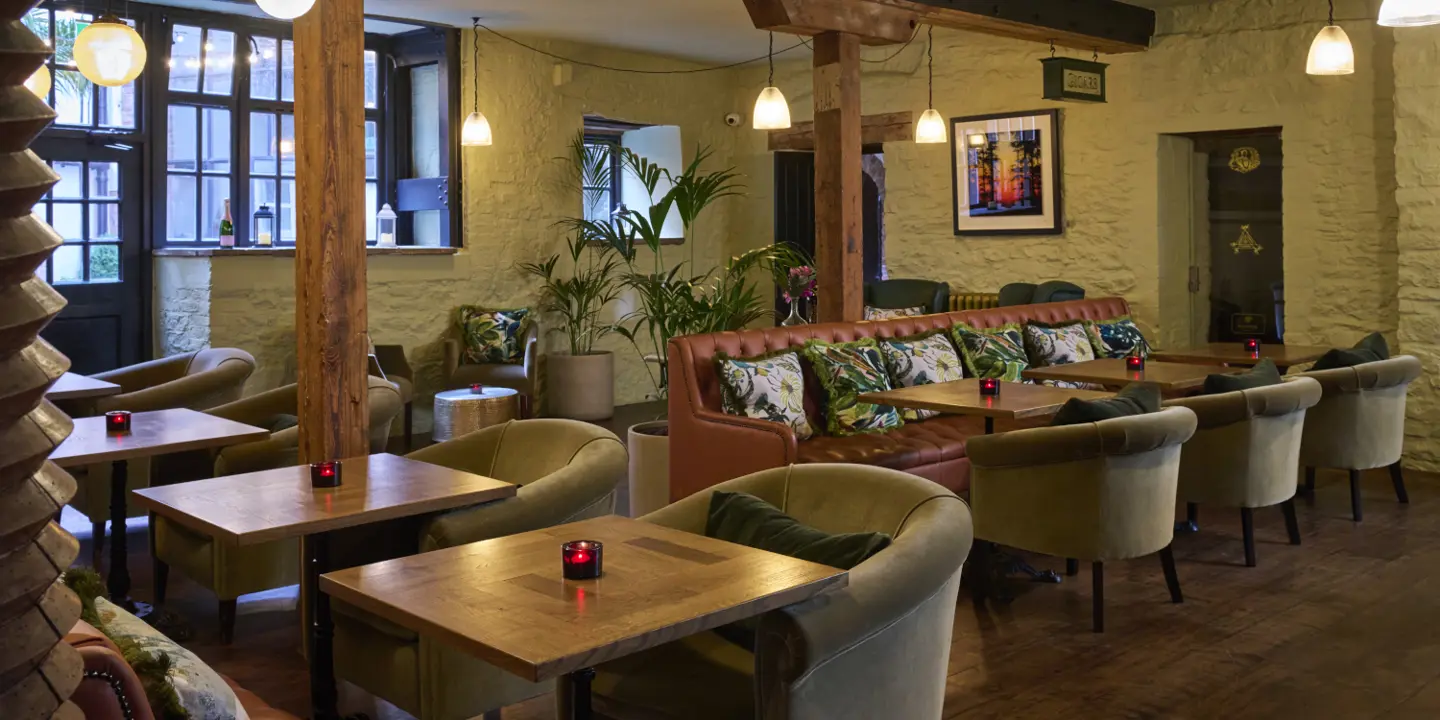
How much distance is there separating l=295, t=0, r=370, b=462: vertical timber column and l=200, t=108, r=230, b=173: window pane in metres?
4.67

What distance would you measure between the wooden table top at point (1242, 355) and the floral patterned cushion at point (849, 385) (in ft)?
6.48

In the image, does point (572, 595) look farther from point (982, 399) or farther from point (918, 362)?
point (918, 362)

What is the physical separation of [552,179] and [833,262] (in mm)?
3427

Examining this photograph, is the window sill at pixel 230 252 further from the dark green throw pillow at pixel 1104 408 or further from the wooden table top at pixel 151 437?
the dark green throw pillow at pixel 1104 408

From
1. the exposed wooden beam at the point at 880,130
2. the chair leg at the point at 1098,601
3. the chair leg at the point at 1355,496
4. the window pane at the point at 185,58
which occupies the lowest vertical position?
the chair leg at the point at 1098,601

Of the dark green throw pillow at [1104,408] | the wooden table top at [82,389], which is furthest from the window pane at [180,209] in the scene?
the dark green throw pillow at [1104,408]

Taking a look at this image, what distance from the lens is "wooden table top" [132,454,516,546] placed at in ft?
9.02

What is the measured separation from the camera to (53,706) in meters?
0.44

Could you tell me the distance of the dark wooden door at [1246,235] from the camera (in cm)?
759

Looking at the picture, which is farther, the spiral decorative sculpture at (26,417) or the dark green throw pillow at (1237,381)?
the dark green throw pillow at (1237,381)

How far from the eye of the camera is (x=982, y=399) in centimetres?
474

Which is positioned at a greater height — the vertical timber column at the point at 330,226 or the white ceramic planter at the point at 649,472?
the vertical timber column at the point at 330,226

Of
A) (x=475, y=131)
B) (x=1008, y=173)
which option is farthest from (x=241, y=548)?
(x=1008, y=173)

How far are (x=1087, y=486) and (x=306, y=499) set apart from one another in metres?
2.40
